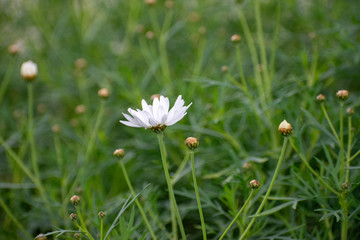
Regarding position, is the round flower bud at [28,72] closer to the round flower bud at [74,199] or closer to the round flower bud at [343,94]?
the round flower bud at [74,199]

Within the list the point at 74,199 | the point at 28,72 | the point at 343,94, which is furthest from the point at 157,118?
the point at 28,72

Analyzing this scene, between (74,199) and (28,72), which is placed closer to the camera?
(74,199)

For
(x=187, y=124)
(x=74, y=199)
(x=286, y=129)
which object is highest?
(x=286, y=129)

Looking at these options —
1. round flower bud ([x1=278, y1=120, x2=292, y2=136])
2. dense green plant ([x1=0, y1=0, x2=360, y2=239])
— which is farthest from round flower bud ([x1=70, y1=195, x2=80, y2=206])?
round flower bud ([x1=278, y1=120, x2=292, y2=136])

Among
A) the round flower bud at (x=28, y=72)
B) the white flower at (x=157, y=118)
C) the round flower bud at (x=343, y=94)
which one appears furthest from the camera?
the round flower bud at (x=28, y=72)

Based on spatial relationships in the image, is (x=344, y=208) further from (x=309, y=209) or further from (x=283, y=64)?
(x=283, y=64)

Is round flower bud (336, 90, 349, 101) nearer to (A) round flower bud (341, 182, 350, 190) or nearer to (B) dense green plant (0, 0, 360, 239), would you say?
(B) dense green plant (0, 0, 360, 239)

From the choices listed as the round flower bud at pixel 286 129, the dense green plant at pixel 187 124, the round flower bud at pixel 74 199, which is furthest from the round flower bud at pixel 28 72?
the round flower bud at pixel 286 129

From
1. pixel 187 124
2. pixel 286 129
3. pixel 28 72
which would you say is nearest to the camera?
pixel 286 129

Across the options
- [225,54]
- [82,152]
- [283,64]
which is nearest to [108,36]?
[225,54]

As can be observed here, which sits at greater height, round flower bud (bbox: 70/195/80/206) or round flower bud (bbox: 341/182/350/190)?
round flower bud (bbox: 70/195/80/206)

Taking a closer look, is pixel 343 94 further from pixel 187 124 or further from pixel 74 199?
pixel 74 199
